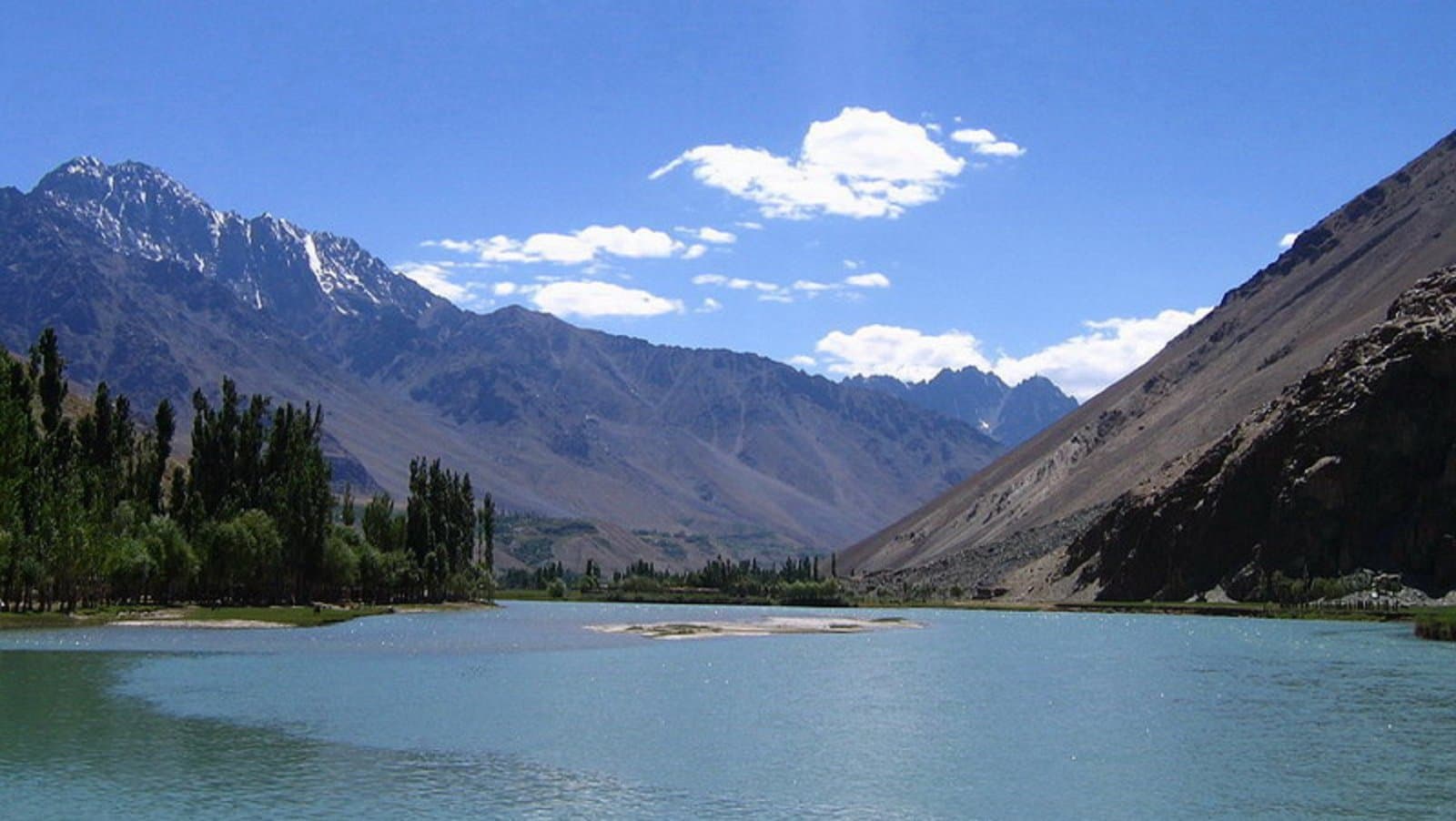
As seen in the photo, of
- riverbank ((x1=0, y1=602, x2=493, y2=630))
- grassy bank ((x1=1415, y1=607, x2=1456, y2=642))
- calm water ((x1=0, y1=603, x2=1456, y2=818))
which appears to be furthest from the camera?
grassy bank ((x1=1415, y1=607, x2=1456, y2=642))

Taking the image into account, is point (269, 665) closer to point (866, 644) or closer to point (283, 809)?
point (283, 809)

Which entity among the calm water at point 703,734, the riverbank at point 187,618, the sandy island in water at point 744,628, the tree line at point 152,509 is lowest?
the calm water at point 703,734

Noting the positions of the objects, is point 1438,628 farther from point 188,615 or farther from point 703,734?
point 188,615

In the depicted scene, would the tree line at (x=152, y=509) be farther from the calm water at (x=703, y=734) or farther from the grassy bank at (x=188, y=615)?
the calm water at (x=703, y=734)

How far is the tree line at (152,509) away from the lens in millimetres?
133000

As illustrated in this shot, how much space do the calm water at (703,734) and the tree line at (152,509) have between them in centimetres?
1932

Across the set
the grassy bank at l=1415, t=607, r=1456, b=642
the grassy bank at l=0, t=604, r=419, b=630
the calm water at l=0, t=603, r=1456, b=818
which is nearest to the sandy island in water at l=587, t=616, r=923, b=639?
the grassy bank at l=0, t=604, r=419, b=630

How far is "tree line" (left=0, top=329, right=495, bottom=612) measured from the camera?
133000 mm

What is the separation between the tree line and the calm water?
63.4ft

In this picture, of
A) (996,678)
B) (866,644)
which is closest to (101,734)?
(996,678)

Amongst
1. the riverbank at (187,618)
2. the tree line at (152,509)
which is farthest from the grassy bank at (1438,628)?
the tree line at (152,509)

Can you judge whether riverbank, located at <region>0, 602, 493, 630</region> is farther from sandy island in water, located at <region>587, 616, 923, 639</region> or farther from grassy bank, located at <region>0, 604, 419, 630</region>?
sandy island in water, located at <region>587, 616, 923, 639</region>

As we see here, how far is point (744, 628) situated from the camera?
177 meters

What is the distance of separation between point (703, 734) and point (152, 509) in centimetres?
13417
